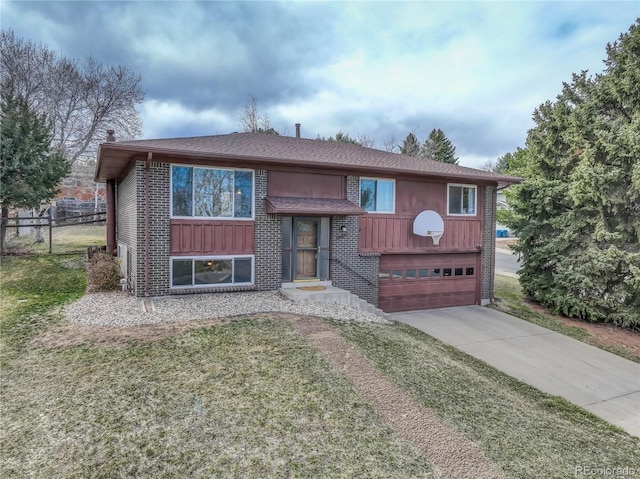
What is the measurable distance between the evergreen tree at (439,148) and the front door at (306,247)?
31403mm

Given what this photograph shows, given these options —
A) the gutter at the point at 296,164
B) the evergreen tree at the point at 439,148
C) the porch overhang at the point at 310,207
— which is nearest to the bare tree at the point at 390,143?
the evergreen tree at the point at 439,148

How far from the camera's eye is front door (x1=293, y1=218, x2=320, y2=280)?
10.5 m

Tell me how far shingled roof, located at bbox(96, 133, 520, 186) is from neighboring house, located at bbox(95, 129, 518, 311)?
5cm

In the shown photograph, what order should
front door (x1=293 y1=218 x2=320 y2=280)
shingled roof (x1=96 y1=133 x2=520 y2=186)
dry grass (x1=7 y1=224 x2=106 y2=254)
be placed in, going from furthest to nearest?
dry grass (x1=7 y1=224 x2=106 y2=254)
front door (x1=293 y1=218 x2=320 y2=280)
shingled roof (x1=96 y1=133 x2=520 y2=186)

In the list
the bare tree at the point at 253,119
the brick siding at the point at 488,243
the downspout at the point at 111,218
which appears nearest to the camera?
the brick siding at the point at 488,243

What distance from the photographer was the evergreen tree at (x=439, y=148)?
39125mm

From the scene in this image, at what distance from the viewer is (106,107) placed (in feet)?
79.5

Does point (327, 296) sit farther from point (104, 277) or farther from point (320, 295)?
point (104, 277)

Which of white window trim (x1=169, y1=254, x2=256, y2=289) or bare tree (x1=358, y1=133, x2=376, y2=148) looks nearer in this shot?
white window trim (x1=169, y1=254, x2=256, y2=289)


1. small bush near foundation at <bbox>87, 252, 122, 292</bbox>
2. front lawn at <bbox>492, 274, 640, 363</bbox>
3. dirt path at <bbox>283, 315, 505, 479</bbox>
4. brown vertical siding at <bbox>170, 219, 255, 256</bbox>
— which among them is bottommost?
front lawn at <bbox>492, 274, 640, 363</bbox>

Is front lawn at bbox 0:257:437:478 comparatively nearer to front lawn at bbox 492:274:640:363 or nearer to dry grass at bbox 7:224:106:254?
front lawn at bbox 492:274:640:363

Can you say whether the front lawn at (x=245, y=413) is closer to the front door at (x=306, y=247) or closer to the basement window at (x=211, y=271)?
the basement window at (x=211, y=271)

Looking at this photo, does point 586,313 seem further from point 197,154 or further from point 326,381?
point 197,154

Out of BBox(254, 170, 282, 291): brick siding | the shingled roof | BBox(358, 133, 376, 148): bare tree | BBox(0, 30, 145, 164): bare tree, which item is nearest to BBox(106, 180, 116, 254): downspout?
the shingled roof
